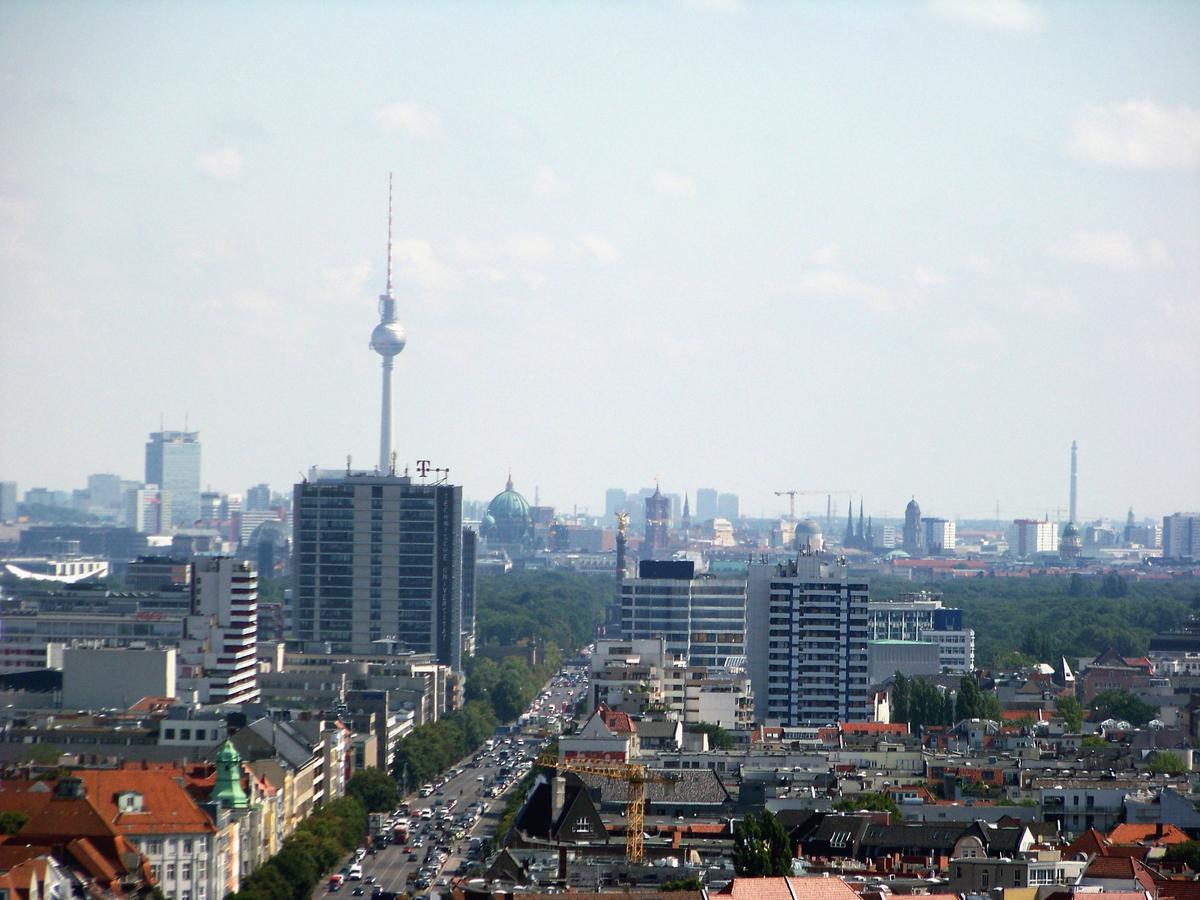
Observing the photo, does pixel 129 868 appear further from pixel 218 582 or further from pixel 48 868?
pixel 218 582

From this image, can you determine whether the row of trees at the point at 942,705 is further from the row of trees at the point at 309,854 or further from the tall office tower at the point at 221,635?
the row of trees at the point at 309,854

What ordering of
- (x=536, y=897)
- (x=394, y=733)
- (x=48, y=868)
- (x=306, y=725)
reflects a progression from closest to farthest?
(x=536, y=897), (x=48, y=868), (x=306, y=725), (x=394, y=733)

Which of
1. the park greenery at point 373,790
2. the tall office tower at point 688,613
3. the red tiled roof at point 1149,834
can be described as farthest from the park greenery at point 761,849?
the tall office tower at point 688,613

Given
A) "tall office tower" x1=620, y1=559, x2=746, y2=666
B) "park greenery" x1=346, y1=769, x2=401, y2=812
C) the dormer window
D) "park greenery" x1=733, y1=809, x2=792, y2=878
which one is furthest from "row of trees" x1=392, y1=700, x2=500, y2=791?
"park greenery" x1=733, y1=809, x2=792, y2=878

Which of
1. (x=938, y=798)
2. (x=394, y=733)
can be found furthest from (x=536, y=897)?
(x=394, y=733)

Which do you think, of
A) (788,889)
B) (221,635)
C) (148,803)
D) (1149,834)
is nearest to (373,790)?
(221,635)

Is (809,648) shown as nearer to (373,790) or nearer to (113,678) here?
(113,678)
